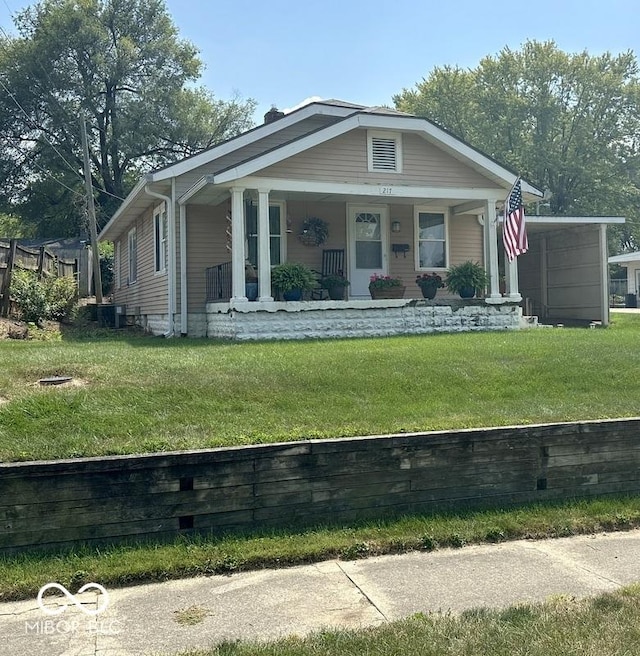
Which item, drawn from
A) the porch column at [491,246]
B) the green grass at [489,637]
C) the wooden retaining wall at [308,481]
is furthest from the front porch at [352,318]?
the green grass at [489,637]

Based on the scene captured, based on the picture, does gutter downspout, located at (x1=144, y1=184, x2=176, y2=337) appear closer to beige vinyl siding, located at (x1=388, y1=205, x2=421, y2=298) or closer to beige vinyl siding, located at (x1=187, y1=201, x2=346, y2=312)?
beige vinyl siding, located at (x1=187, y1=201, x2=346, y2=312)

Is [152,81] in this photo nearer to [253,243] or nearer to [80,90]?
[80,90]

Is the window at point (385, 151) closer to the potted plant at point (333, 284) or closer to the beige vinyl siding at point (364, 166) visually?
the beige vinyl siding at point (364, 166)

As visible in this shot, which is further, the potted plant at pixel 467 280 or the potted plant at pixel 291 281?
the potted plant at pixel 467 280

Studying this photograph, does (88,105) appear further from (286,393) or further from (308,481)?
(308,481)

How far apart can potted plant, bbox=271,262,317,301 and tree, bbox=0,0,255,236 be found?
23494mm

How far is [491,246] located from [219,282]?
5542 millimetres

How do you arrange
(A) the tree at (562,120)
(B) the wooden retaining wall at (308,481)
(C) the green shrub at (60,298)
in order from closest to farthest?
(B) the wooden retaining wall at (308,481), (C) the green shrub at (60,298), (A) the tree at (562,120)

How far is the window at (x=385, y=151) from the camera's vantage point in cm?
1294

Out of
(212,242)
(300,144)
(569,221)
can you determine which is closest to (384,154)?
(300,144)

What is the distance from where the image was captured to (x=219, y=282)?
1309 centimetres

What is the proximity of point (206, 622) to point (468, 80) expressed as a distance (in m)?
41.2

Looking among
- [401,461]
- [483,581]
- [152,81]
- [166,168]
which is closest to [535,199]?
[166,168]

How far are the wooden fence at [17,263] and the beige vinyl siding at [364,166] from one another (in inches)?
215
